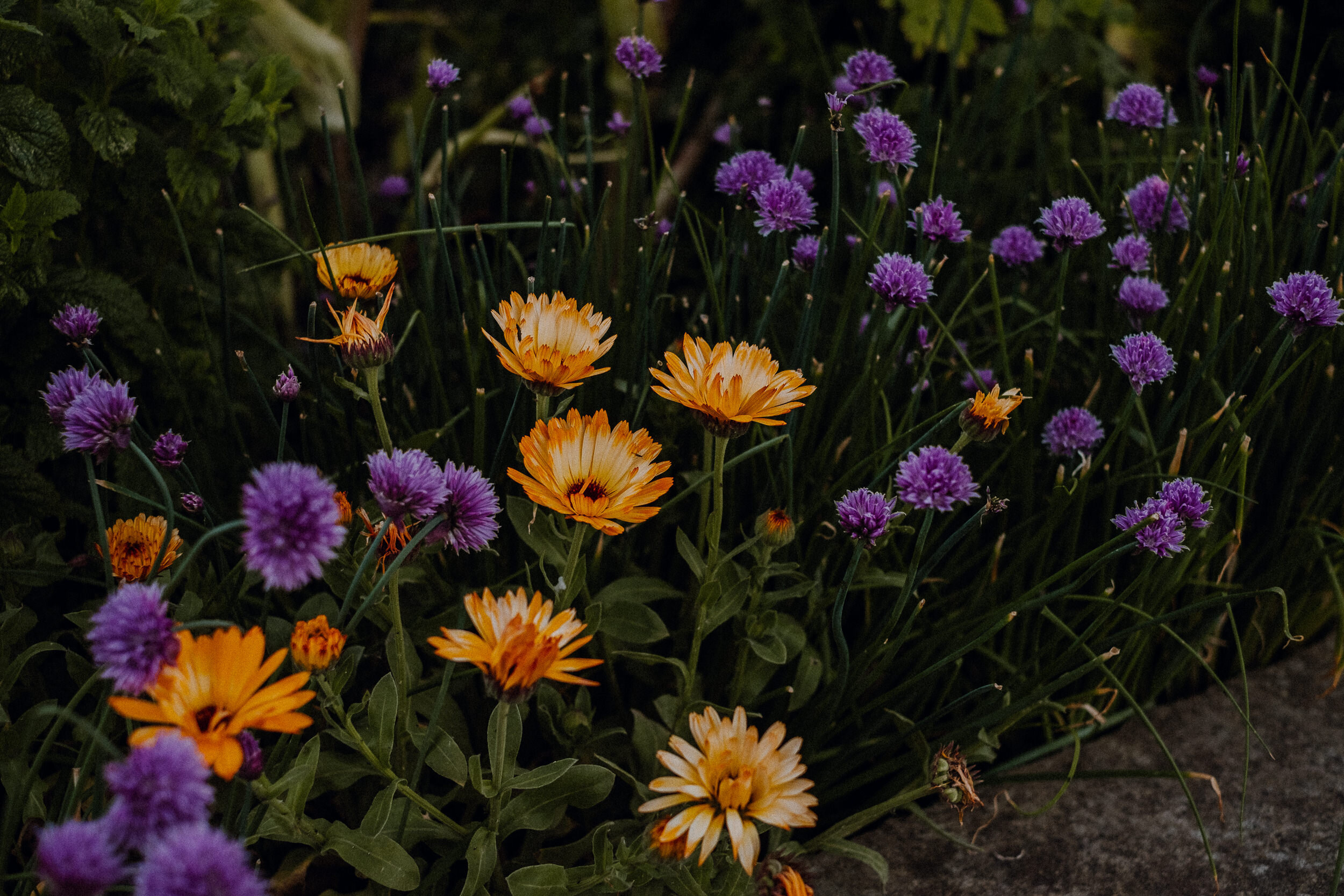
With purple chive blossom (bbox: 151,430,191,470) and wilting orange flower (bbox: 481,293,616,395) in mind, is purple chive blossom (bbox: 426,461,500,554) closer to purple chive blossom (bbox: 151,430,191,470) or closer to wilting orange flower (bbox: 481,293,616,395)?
wilting orange flower (bbox: 481,293,616,395)

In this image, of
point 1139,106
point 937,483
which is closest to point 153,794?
point 937,483

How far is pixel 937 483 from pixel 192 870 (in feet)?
2.13

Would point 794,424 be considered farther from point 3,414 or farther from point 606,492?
point 3,414

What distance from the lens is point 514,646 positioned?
0.74m

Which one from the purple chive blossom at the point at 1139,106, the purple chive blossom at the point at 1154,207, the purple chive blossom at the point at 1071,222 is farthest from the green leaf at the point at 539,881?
the purple chive blossom at the point at 1139,106

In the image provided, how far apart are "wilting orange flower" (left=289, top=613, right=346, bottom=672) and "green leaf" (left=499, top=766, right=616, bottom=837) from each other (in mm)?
293

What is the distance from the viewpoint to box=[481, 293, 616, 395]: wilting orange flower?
914 mm

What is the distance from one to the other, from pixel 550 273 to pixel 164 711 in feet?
2.58

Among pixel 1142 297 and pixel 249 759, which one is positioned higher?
pixel 1142 297

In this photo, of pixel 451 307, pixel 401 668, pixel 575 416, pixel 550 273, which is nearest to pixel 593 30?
pixel 451 307

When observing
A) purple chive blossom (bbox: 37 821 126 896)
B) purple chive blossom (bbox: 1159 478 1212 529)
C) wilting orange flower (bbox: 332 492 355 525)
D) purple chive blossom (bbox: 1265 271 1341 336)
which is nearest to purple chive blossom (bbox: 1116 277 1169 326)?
purple chive blossom (bbox: 1265 271 1341 336)

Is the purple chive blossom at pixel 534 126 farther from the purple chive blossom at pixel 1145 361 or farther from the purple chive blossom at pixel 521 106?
the purple chive blossom at pixel 1145 361

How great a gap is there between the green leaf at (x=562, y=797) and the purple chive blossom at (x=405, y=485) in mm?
346

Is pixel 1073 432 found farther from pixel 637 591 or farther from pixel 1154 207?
pixel 637 591
